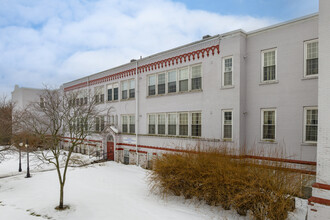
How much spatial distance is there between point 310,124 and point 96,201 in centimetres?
1179

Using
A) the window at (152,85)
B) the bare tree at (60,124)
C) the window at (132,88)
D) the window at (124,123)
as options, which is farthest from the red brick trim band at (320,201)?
the window at (124,123)

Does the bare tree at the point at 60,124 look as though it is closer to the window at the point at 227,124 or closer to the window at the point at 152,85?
the window at the point at 152,85

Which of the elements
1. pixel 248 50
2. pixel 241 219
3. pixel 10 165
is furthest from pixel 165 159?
pixel 10 165

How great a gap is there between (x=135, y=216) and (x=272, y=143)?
850 centimetres

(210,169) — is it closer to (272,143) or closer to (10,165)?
(272,143)

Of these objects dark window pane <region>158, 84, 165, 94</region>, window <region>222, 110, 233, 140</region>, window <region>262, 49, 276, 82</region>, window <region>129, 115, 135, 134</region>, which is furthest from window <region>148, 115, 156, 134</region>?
window <region>262, 49, 276, 82</region>

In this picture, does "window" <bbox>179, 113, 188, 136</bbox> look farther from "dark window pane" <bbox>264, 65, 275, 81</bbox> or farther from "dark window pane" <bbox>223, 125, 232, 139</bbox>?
"dark window pane" <bbox>264, 65, 275, 81</bbox>

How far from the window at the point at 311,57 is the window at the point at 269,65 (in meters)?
1.57

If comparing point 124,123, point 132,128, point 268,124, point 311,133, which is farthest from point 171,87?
point 311,133

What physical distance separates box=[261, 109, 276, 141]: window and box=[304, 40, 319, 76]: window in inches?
108

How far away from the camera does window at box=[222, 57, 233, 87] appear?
44.1 ft

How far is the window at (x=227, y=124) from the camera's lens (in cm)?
1340

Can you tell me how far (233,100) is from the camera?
13172mm

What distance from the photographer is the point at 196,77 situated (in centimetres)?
1524
